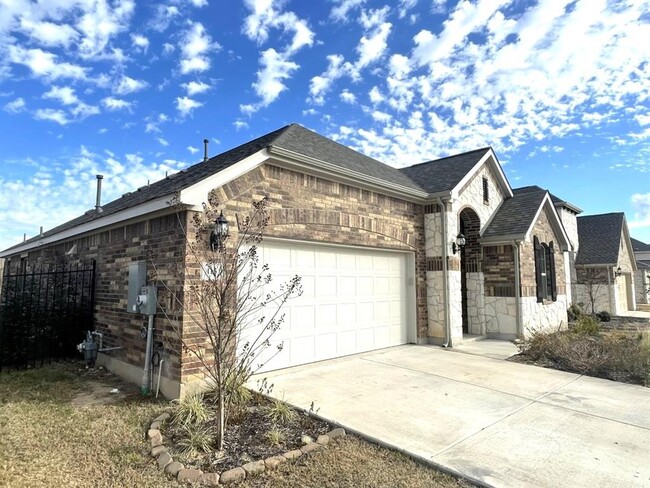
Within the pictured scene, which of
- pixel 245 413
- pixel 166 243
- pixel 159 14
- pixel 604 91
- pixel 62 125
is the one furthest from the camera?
pixel 62 125

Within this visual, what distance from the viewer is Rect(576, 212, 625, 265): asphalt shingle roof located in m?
20.6

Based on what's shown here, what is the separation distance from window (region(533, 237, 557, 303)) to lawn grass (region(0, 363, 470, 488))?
11008 mm

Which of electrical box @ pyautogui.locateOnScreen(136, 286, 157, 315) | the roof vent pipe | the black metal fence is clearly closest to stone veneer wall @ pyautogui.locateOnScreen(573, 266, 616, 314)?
electrical box @ pyautogui.locateOnScreen(136, 286, 157, 315)

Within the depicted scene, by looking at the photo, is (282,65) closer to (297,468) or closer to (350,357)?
(350,357)

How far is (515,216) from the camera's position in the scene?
1223cm

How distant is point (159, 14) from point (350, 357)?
27.1 feet

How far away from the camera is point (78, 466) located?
3.55 m

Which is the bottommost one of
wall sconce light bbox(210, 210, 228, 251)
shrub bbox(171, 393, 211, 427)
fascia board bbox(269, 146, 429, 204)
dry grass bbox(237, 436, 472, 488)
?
dry grass bbox(237, 436, 472, 488)

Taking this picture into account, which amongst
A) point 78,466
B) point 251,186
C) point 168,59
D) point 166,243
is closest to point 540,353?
point 251,186

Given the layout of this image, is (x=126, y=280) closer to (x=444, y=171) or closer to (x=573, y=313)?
(x=444, y=171)

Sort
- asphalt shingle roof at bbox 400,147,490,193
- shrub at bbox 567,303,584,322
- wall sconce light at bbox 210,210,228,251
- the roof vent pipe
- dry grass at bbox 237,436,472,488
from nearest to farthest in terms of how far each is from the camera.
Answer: dry grass at bbox 237,436,472,488
wall sconce light at bbox 210,210,228,251
asphalt shingle roof at bbox 400,147,490,193
the roof vent pipe
shrub at bbox 567,303,584,322

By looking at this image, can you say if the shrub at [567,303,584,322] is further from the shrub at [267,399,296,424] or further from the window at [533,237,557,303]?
the shrub at [267,399,296,424]

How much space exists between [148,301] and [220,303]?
248cm

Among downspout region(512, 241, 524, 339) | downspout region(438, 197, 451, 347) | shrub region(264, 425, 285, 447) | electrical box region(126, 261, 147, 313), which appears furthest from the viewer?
downspout region(512, 241, 524, 339)
